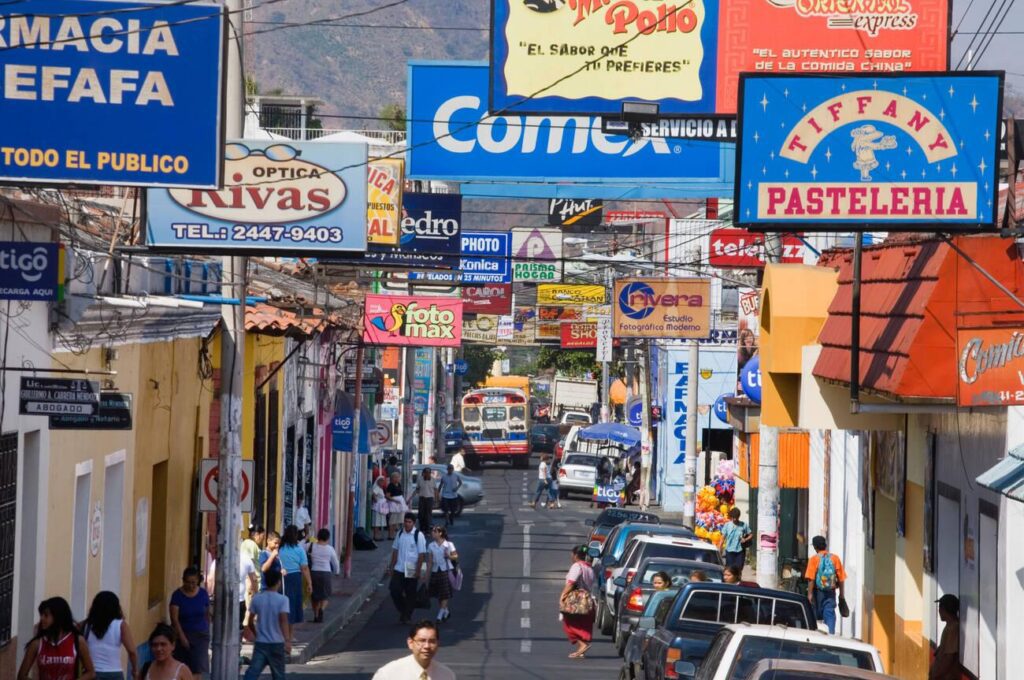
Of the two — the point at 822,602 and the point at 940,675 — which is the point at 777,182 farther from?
the point at 822,602

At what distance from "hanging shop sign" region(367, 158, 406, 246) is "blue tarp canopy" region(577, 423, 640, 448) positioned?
3388 cm

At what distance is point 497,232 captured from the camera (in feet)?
111

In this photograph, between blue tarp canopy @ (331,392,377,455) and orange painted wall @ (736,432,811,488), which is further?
blue tarp canopy @ (331,392,377,455)

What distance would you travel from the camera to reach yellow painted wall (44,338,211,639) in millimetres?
15773

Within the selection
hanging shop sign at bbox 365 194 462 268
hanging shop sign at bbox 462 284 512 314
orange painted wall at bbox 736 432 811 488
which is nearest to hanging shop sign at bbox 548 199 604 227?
hanging shop sign at bbox 462 284 512 314

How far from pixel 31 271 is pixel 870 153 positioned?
6220 millimetres

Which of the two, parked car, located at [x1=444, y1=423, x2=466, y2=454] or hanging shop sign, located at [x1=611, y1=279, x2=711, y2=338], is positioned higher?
hanging shop sign, located at [x1=611, y1=279, x2=711, y2=338]

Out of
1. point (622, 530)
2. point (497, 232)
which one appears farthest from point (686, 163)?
point (497, 232)

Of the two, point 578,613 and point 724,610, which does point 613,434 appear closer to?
point 578,613

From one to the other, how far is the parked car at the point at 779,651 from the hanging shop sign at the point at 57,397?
525cm

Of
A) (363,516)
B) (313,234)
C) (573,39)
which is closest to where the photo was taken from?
(313,234)

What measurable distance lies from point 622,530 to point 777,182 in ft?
56.8

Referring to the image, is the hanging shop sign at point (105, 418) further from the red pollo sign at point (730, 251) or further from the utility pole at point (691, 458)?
the utility pole at point (691, 458)

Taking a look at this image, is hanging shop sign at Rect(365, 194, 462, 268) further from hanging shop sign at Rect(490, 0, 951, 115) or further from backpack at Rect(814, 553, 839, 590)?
hanging shop sign at Rect(490, 0, 951, 115)
